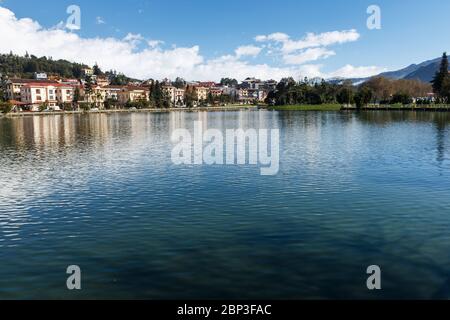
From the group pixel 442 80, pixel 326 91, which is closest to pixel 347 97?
pixel 326 91

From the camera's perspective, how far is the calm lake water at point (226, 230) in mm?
10422

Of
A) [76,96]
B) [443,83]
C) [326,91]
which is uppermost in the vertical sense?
[326,91]

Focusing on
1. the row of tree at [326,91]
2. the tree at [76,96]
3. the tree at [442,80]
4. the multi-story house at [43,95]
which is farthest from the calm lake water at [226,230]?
the tree at [76,96]

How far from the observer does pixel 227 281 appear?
10477 millimetres

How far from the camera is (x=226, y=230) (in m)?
14.4

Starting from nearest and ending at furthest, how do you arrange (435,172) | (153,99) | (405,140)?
A: 1. (435,172)
2. (405,140)
3. (153,99)

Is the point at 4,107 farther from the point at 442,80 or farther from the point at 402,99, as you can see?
the point at 442,80

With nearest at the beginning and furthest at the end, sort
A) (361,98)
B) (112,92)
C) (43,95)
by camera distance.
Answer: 1. (361,98)
2. (43,95)
3. (112,92)
